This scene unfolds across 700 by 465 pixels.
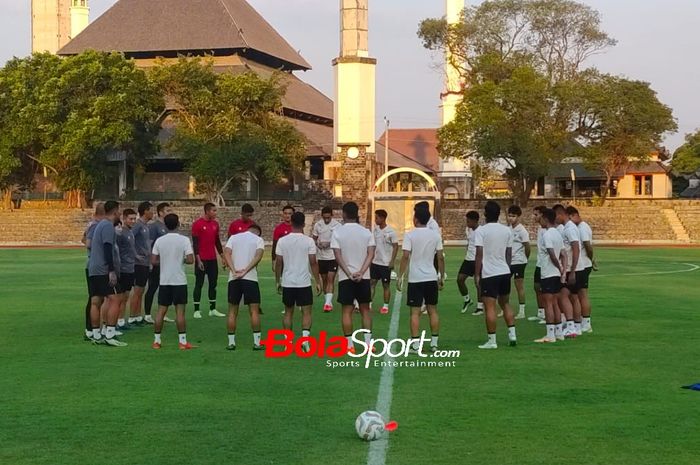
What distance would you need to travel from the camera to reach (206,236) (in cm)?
1597

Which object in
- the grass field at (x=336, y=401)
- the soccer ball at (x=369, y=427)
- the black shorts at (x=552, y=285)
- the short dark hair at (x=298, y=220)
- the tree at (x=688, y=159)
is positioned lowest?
the grass field at (x=336, y=401)

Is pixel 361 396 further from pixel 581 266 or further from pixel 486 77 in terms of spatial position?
pixel 486 77

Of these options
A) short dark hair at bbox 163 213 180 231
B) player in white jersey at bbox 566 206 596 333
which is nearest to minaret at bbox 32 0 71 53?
short dark hair at bbox 163 213 180 231

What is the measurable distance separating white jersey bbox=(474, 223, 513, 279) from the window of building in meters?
63.3

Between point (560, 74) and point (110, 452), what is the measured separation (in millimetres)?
53854

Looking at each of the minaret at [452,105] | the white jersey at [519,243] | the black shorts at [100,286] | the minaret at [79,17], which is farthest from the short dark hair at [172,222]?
the minaret at [79,17]

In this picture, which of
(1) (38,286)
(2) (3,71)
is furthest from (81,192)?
(1) (38,286)

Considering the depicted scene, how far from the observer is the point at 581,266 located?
13.6 metres

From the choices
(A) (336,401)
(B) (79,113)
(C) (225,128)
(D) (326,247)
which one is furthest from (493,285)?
(B) (79,113)

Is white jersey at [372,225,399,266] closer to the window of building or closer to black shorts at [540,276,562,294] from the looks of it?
black shorts at [540,276,562,294]

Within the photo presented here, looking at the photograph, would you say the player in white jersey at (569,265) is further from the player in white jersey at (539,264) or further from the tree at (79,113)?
the tree at (79,113)

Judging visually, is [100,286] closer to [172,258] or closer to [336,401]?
[172,258]

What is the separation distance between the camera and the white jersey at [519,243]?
14984mm

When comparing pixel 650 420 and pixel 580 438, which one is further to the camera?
pixel 650 420
